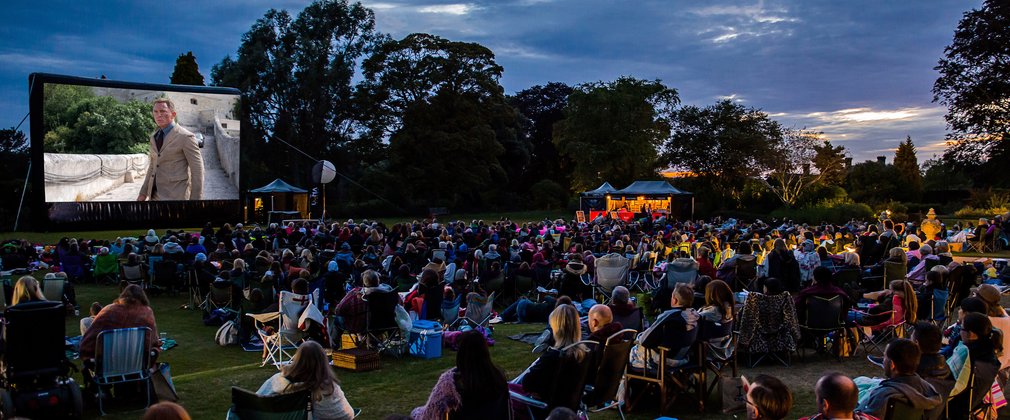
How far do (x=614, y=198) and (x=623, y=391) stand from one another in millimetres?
28765

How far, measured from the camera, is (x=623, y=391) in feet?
18.1

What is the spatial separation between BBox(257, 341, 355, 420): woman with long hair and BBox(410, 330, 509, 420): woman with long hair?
627mm

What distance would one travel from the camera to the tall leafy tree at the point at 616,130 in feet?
140

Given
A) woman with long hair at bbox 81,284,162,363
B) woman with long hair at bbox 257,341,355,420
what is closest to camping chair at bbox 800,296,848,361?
woman with long hair at bbox 257,341,355,420

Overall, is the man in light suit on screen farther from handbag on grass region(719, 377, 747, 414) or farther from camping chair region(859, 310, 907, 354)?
handbag on grass region(719, 377, 747, 414)

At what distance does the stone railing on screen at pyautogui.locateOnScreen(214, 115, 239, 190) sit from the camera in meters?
25.1

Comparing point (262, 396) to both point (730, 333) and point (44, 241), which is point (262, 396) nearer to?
point (730, 333)

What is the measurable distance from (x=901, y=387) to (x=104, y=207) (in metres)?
24.1

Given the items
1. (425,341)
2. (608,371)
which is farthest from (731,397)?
(425,341)

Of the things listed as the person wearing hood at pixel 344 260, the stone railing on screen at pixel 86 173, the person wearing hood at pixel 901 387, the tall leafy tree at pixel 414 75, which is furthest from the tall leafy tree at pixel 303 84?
the person wearing hood at pixel 901 387

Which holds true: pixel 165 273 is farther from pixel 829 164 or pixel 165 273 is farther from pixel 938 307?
pixel 829 164

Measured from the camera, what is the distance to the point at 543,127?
57094 millimetres

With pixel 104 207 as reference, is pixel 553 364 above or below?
below

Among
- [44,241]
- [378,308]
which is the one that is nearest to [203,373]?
[378,308]
